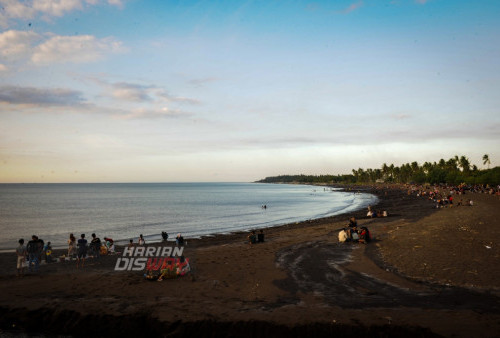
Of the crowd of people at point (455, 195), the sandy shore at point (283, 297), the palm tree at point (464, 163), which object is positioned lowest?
the sandy shore at point (283, 297)

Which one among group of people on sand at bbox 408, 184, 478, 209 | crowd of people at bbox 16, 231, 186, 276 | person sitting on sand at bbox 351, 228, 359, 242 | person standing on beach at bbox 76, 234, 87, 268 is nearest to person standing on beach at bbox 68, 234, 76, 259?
crowd of people at bbox 16, 231, 186, 276

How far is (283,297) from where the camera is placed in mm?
11711

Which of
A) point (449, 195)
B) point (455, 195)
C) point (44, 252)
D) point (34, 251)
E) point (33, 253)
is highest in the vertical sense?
point (449, 195)

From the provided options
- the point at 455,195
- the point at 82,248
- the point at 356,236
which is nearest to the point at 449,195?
the point at 455,195

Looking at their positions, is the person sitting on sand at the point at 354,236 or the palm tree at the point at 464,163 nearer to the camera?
the person sitting on sand at the point at 354,236

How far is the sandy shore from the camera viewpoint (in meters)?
9.38

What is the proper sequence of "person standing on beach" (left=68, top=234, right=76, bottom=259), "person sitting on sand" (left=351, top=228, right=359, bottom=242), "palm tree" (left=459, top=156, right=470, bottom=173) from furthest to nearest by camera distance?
"palm tree" (left=459, top=156, right=470, bottom=173), "person sitting on sand" (left=351, top=228, right=359, bottom=242), "person standing on beach" (left=68, top=234, right=76, bottom=259)

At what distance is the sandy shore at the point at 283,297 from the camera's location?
369 inches

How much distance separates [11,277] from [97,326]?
8951 mm

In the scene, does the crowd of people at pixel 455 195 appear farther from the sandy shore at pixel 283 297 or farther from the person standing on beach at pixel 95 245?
the person standing on beach at pixel 95 245

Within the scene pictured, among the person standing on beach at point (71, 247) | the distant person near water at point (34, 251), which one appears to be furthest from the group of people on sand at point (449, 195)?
the distant person near water at point (34, 251)

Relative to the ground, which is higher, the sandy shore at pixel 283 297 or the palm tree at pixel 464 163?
the palm tree at pixel 464 163

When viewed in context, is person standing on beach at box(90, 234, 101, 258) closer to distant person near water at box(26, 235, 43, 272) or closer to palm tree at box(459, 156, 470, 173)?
distant person near water at box(26, 235, 43, 272)

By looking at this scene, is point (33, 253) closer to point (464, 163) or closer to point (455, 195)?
point (455, 195)
